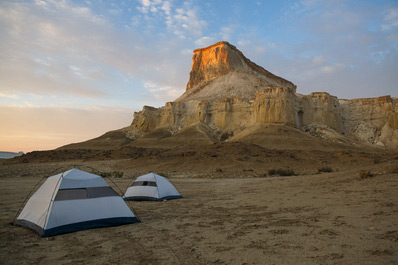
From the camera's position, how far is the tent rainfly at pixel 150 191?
12664 mm

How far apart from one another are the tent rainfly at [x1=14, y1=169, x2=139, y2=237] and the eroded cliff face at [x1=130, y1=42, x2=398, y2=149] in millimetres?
61707

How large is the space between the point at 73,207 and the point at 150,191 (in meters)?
5.38

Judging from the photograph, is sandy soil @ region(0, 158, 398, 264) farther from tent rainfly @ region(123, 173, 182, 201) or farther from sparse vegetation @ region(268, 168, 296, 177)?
sparse vegetation @ region(268, 168, 296, 177)

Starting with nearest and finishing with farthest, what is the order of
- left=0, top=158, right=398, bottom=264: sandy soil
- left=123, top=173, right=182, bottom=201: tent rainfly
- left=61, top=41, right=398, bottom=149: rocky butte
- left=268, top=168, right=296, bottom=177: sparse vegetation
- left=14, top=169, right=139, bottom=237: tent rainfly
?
1. left=0, top=158, right=398, bottom=264: sandy soil
2. left=14, top=169, right=139, bottom=237: tent rainfly
3. left=123, top=173, right=182, bottom=201: tent rainfly
4. left=268, top=168, right=296, bottom=177: sparse vegetation
5. left=61, top=41, right=398, bottom=149: rocky butte

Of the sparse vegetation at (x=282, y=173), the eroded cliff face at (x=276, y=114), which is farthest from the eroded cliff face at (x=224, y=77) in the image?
the sparse vegetation at (x=282, y=173)

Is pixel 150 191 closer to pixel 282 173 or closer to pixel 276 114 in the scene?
pixel 282 173

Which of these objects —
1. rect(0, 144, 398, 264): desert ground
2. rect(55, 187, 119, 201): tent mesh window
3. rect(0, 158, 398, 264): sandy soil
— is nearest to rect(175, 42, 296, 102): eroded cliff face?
rect(0, 144, 398, 264): desert ground

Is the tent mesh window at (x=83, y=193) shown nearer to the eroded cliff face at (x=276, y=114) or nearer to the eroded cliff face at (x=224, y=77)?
the eroded cliff face at (x=276, y=114)

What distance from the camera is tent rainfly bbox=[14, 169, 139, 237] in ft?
23.6

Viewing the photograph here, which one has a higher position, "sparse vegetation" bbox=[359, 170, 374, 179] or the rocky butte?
the rocky butte

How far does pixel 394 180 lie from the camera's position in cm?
1129

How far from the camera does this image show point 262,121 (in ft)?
223

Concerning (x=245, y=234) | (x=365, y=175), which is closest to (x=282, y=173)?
(x=365, y=175)

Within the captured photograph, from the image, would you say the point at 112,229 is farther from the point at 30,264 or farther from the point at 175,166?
the point at 175,166
